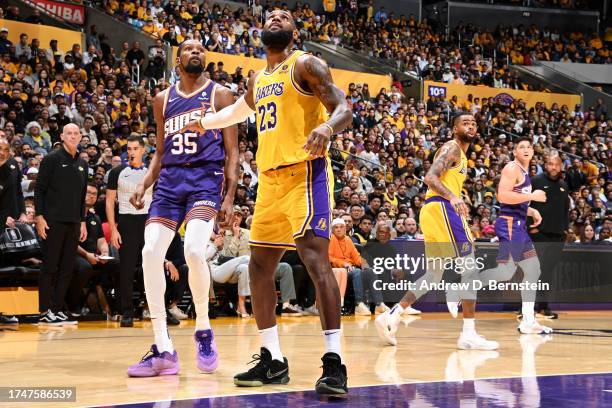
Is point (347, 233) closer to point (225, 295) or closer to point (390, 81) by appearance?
point (225, 295)

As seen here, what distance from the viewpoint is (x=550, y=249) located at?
12.0m

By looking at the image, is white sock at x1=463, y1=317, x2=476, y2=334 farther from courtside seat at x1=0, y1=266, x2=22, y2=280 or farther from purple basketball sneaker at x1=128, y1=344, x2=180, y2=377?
courtside seat at x1=0, y1=266, x2=22, y2=280

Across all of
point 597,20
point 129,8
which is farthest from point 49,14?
point 597,20

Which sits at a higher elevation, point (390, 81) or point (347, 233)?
point (390, 81)

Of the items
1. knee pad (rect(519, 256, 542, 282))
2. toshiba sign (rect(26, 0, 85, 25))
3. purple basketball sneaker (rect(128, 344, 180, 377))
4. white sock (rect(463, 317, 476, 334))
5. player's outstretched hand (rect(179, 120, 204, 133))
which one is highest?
toshiba sign (rect(26, 0, 85, 25))

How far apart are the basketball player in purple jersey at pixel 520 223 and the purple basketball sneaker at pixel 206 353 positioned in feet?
14.4

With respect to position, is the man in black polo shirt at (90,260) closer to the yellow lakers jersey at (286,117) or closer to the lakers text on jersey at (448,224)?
the lakers text on jersey at (448,224)

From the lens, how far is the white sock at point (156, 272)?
5418mm

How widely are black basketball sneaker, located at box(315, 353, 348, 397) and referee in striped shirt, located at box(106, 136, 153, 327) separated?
506 centimetres

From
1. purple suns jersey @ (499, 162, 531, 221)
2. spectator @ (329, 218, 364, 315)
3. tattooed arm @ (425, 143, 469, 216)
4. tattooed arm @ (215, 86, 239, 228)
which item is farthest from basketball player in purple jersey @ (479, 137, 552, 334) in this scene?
tattooed arm @ (215, 86, 239, 228)

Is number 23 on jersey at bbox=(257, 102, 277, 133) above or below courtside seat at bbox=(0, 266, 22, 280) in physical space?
above

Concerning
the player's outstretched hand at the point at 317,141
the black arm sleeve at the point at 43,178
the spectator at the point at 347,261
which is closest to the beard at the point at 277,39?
the player's outstretched hand at the point at 317,141

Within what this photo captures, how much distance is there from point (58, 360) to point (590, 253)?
31.5ft

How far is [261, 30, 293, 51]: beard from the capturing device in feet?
16.1
